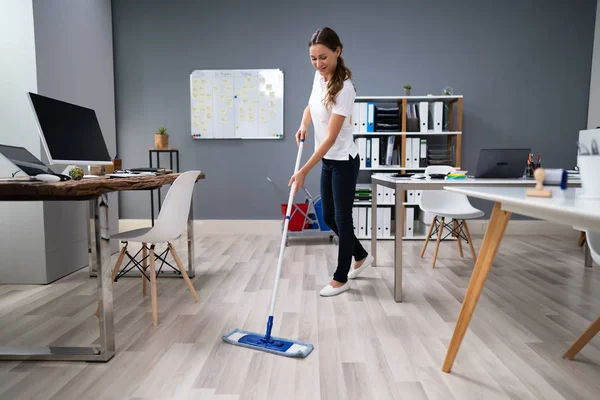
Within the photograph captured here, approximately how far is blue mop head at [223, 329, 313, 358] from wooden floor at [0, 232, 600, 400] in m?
0.03

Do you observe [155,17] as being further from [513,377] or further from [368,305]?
[513,377]

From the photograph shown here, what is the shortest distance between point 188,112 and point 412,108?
7.71 feet

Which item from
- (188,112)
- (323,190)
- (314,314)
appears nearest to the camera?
(314,314)

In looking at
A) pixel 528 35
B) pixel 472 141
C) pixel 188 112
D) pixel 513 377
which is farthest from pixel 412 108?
pixel 513 377

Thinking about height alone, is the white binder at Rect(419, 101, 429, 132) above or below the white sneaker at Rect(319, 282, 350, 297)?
above

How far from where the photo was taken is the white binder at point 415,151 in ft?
12.6

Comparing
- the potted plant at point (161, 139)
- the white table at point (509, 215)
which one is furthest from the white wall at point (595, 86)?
the potted plant at point (161, 139)

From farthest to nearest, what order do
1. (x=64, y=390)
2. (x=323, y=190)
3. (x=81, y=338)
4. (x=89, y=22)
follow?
(x=89, y=22), (x=323, y=190), (x=81, y=338), (x=64, y=390)

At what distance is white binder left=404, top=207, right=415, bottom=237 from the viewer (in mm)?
3859

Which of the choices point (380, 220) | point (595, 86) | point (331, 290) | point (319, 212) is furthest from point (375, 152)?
point (595, 86)

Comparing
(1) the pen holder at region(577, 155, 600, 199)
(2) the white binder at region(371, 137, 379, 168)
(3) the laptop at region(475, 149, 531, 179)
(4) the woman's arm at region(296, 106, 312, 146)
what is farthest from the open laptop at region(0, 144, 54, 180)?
(2) the white binder at region(371, 137, 379, 168)

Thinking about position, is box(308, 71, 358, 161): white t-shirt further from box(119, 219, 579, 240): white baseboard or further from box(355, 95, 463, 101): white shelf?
box(119, 219, 579, 240): white baseboard

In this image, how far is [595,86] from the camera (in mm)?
3934

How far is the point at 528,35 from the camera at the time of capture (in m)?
4.01
